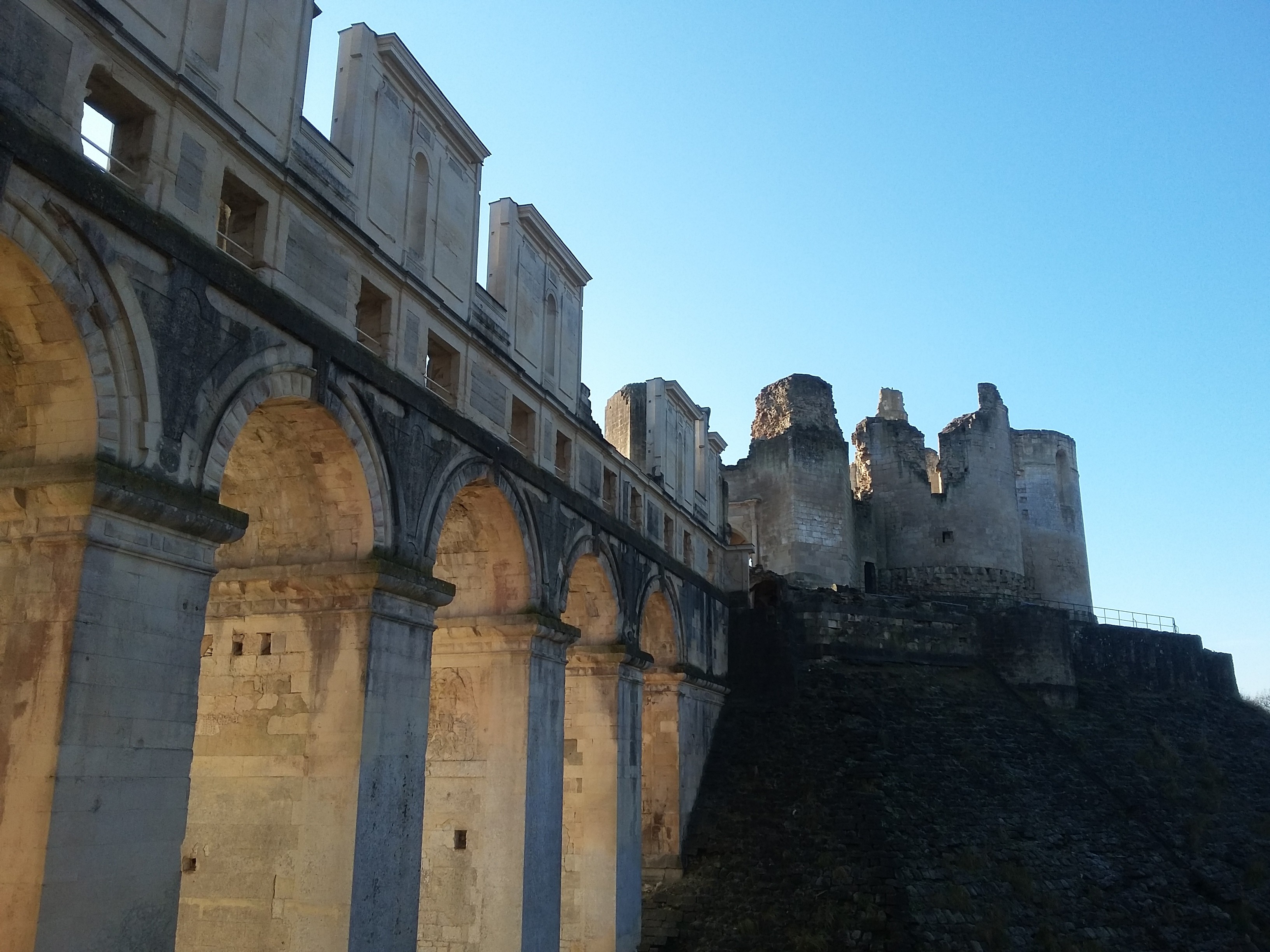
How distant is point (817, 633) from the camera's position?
85.0 ft

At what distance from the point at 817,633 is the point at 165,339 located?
20.1m

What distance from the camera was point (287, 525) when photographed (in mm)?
11008

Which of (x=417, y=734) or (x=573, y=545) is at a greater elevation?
(x=573, y=545)

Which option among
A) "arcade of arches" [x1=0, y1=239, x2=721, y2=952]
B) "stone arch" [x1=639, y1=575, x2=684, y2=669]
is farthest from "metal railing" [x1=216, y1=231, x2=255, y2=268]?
"stone arch" [x1=639, y1=575, x2=684, y2=669]

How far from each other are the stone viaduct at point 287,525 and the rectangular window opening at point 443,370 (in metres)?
0.04

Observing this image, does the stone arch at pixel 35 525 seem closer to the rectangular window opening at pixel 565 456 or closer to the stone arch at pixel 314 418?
the stone arch at pixel 314 418

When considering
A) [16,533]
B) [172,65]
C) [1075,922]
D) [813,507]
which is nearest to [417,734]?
[16,533]

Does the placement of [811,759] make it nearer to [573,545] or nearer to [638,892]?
[638,892]

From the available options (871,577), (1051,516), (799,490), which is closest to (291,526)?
(799,490)

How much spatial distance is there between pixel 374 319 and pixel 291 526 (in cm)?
243

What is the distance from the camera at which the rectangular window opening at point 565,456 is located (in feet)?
53.8

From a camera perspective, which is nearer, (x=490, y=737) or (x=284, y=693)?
(x=284, y=693)

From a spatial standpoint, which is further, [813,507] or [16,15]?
[813,507]

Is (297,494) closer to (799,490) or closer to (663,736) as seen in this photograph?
(663,736)
